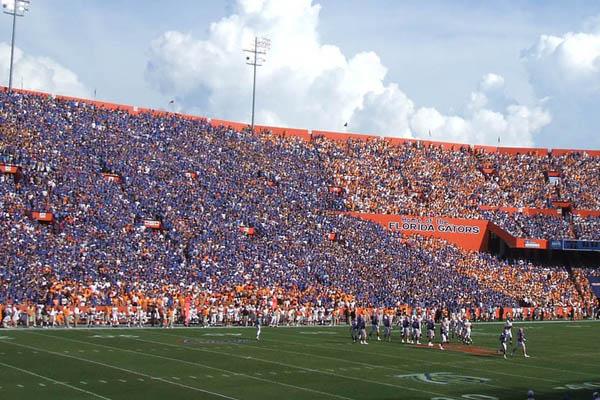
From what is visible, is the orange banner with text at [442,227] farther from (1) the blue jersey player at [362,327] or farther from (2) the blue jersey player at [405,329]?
(1) the blue jersey player at [362,327]

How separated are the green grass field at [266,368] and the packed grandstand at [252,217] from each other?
686 cm

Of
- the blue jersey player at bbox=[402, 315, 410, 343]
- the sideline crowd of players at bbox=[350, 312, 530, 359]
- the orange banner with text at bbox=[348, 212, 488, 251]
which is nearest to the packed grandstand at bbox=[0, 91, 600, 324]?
the orange banner with text at bbox=[348, 212, 488, 251]

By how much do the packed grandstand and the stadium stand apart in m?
0.15

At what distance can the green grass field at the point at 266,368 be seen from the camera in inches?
858

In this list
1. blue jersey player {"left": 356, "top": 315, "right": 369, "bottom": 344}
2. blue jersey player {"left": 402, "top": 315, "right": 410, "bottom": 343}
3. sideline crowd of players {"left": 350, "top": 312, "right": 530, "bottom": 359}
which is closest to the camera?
blue jersey player {"left": 356, "top": 315, "right": 369, "bottom": 344}

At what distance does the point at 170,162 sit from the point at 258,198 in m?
6.14

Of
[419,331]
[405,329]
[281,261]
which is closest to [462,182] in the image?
[281,261]

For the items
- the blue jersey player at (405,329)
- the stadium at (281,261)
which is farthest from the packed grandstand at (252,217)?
the blue jersey player at (405,329)

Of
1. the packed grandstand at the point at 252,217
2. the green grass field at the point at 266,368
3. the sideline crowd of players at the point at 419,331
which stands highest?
the packed grandstand at the point at 252,217

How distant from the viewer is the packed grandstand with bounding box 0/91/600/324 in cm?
4384

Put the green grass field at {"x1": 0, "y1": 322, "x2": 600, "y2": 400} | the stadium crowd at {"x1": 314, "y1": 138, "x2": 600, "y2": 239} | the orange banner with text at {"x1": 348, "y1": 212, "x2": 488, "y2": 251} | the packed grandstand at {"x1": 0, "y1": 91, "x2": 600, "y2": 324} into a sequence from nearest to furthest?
1. the green grass field at {"x1": 0, "y1": 322, "x2": 600, "y2": 400}
2. the packed grandstand at {"x1": 0, "y1": 91, "x2": 600, "y2": 324}
3. the orange banner with text at {"x1": 348, "y1": 212, "x2": 488, "y2": 251}
4. the stadium crowd at {"x1": 314, "y1": 138, "x2": 600, "y2": 239}

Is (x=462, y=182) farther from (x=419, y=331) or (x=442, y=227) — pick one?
(x=419, y=331)

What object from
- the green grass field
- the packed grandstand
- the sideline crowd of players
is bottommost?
the green grass field

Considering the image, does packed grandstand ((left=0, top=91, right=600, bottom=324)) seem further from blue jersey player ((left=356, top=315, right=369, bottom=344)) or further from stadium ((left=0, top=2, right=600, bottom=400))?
blue jersey player ((left=356, top=315, right=369, bottom=344))
